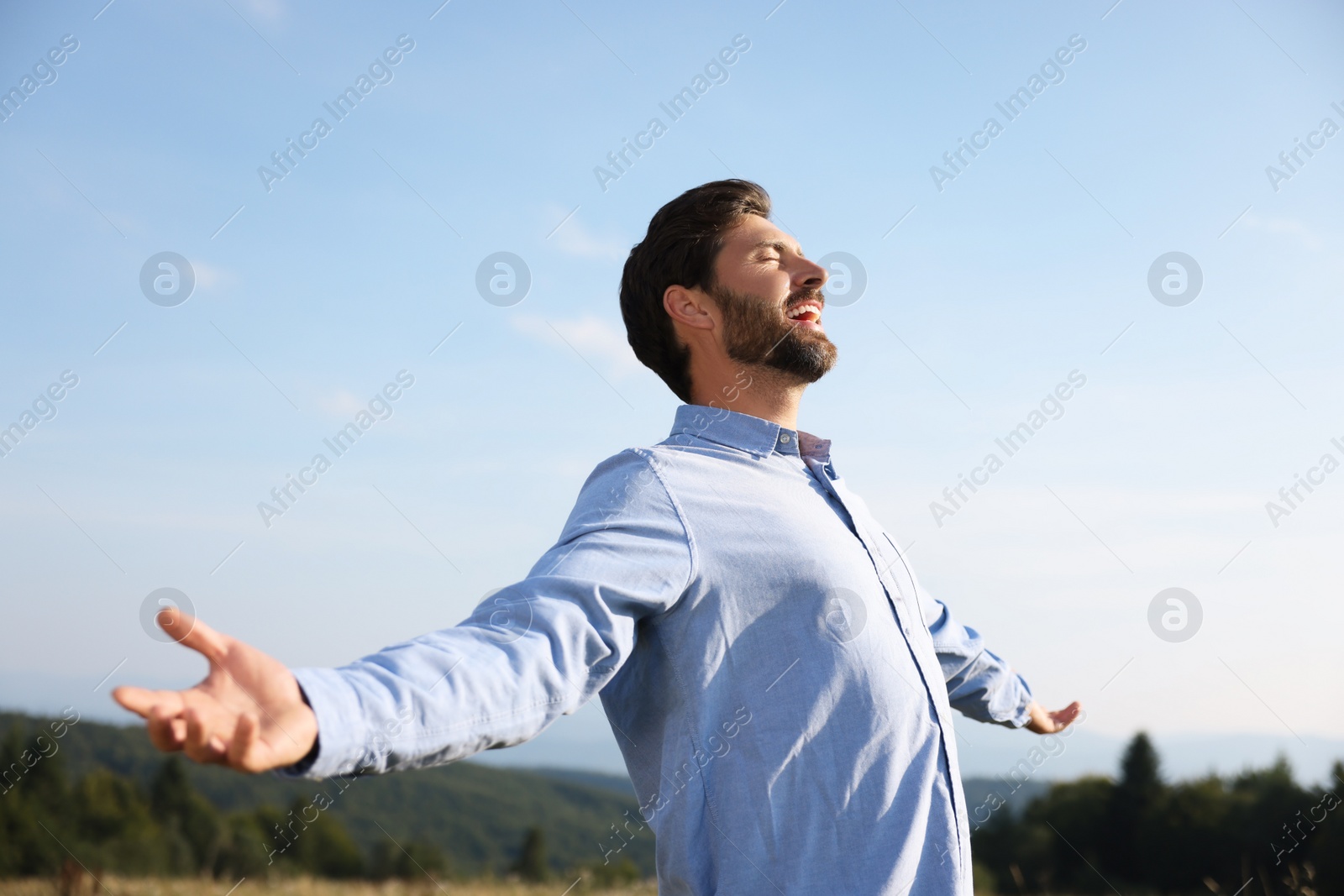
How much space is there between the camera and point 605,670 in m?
1.76

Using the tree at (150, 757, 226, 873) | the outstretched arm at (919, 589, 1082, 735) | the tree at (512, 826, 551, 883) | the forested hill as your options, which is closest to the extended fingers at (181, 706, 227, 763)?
the outstretched arm at (919, 589, 1082, 735)

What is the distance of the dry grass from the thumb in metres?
7.76

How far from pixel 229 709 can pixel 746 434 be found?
1.50m

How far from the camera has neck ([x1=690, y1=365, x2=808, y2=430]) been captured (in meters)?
2.64

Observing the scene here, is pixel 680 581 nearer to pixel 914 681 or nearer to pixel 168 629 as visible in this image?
pixel 914 681

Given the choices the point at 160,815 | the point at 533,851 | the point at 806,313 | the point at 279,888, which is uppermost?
the point at 806,313

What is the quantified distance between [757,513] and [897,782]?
622mm

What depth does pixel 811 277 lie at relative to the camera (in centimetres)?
276

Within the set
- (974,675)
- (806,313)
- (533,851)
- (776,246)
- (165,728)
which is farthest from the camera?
(533,851)

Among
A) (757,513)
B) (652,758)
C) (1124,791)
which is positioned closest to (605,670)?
(652,758)

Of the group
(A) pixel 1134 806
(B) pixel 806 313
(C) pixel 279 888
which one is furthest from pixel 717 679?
(A) pixel 1134 806

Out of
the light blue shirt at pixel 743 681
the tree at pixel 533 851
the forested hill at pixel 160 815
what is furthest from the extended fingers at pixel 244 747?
the tree at pixel 533 851

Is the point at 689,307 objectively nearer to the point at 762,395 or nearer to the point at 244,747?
the point at 762,395

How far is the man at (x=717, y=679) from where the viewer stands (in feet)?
4.63
